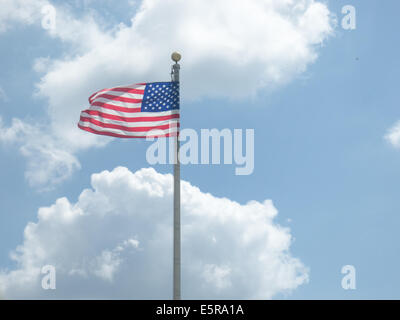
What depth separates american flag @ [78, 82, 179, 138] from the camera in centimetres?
2908

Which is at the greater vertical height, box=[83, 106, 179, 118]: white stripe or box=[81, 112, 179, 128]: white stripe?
box=[83, 106, 179, 118]: white stripe

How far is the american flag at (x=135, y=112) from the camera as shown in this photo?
2908 centimetres

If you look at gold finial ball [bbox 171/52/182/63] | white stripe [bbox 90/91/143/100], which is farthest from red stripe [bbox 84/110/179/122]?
gold finial ball [bbox 171/52/182/63]

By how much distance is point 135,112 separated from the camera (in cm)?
2959

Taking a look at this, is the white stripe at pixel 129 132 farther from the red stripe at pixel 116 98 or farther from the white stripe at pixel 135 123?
the red stripe at pixel 116 98

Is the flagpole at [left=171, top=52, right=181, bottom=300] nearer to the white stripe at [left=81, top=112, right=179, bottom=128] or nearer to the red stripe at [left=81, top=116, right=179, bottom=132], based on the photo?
the red stripe at [left=81, top=116, right=179, bottom=132]

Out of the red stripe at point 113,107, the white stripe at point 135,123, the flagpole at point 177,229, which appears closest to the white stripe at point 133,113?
the red stripe at point 113,107

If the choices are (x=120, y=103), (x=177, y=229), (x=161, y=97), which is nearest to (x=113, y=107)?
(x=120, y=103)

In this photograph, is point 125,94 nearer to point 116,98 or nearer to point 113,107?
point 116,98

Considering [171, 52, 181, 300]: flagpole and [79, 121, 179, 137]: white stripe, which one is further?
[79, 121, 179, 137]: white stripe
